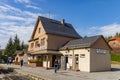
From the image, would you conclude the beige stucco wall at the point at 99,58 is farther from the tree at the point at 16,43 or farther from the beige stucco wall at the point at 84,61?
the tree at the point at 16,43

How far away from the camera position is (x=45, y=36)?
3931cm

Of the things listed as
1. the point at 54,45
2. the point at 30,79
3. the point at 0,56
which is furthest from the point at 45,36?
the point at 0,56

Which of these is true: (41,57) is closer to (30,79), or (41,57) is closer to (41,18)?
(41,18)

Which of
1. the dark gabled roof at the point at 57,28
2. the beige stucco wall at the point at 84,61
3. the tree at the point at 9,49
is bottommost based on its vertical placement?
the beige stucco wall at the point at 84,61

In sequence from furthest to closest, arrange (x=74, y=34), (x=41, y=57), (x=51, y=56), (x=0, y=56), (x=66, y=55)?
(x=0, y=56), (x=74, y=34), (x=41, y=57), (x=51, y=56), (x=66, y=55)

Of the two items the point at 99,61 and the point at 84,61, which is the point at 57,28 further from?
the point at 99,61

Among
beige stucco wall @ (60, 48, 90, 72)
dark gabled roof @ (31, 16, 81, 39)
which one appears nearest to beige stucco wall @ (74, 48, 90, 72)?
beige stucco wall @ (60, 48, 90, 72)

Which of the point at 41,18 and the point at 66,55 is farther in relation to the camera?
the point at 41,18

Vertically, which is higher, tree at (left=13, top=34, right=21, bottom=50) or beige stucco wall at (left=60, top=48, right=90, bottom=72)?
tree at (left=13, top=34, right=21, bottom=50)

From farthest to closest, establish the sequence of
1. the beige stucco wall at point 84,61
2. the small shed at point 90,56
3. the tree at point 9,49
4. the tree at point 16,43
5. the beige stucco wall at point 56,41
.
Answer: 1. the tree at point 16,43
2. the tree at point 9,49
3. the beige stucco wall at point 56,41
4. the small shed at point 90,56
5. the beige stucco wall at point 84,61

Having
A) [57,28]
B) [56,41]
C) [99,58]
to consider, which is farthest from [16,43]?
[99,58]

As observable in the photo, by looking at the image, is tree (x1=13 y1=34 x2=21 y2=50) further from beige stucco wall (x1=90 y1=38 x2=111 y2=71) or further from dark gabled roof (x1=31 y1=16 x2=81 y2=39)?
beige stucco wall (x1=90 y1=38 x2=111 y2=71)

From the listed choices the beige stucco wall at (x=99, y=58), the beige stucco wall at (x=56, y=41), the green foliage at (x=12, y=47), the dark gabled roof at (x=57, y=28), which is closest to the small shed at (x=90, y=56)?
the beige stucco wall at (x=99, y=58)

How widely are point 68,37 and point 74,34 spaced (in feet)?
10.3
